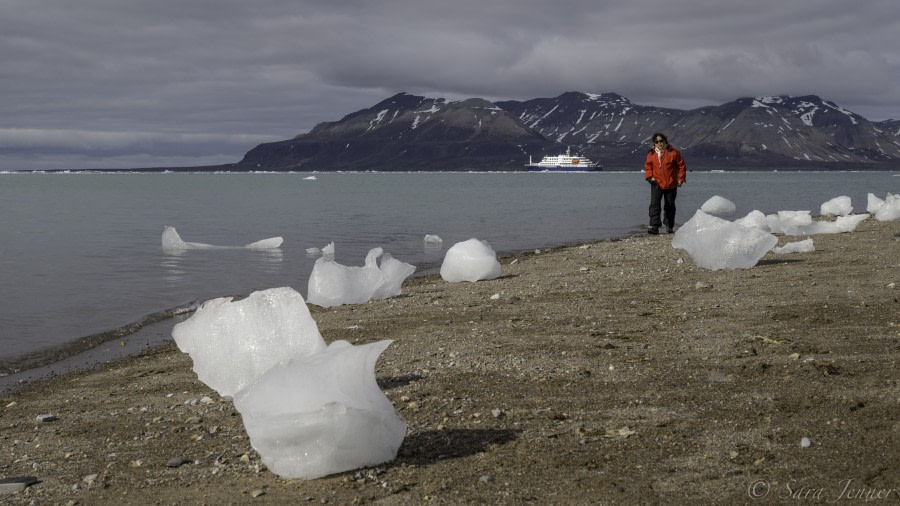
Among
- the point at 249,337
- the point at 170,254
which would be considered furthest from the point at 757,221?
the point at 249,337

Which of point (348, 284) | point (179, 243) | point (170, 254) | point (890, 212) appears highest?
point (890, 212)

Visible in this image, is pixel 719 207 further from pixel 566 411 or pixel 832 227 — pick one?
pixel 566 411

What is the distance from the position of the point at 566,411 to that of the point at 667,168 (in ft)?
42.5

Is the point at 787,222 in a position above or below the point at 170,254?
above

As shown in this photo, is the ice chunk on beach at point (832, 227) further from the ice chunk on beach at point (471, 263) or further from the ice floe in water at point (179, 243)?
the ice floe in water at point (179, 243)

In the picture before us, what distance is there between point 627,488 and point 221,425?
283 cm

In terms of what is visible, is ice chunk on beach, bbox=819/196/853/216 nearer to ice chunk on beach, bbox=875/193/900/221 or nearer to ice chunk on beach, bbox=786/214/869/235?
ice chunk on beach, bbox=875/193/900/221

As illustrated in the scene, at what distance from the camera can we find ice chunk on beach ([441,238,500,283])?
12.8 metres

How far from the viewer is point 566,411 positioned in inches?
218

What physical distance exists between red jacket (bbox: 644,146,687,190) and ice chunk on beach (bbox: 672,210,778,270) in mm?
5879

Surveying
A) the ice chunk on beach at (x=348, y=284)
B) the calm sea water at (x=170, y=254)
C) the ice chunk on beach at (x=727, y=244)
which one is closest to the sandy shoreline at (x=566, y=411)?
the ice chunk on beach at (x=727, y=244)

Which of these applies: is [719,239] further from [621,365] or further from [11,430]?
[11,430]

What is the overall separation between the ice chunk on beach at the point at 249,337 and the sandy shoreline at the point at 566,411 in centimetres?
26

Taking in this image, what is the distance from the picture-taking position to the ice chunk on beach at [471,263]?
1284cm
